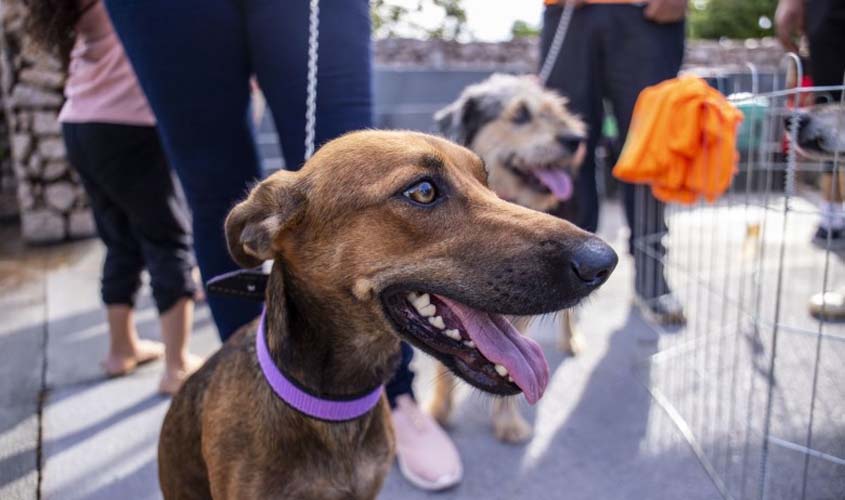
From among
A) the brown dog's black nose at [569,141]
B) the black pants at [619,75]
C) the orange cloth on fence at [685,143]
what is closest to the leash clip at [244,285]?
the orange cloth on fence at [685,143]

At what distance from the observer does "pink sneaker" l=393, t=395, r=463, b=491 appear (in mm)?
2324

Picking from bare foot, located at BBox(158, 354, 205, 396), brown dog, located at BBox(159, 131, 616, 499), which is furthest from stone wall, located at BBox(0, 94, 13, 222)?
brown dog, located at BBox(159, 131, 616, 499)

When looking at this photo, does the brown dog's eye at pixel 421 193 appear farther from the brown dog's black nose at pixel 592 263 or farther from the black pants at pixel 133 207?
the black pants at pixel 133 207

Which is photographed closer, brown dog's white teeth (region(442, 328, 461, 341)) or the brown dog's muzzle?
the brown dog's muzzle

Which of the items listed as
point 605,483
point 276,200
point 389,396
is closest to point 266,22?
point 276,200

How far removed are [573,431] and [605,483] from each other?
396 millimetres

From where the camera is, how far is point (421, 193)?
4.97ft

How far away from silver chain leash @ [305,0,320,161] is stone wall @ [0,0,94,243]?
5.15 m

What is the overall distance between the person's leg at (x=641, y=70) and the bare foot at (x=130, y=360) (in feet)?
9.31

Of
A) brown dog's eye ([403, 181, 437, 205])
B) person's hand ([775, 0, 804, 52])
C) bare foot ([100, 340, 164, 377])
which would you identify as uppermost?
person's hand ([775, 0, 804, 52])

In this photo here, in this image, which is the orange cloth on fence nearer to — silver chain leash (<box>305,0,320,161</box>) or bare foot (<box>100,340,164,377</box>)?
silver chain leash (<box>305,0,320,161</box>)

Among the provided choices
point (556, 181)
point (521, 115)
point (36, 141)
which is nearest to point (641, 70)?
point (521, 115)

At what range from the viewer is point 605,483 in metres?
2.31

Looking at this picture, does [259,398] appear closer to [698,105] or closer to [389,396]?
[389,396]
